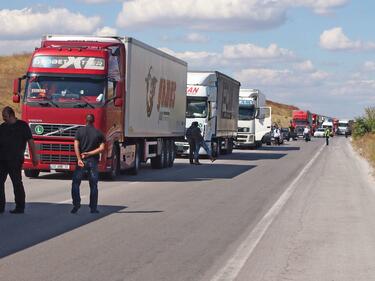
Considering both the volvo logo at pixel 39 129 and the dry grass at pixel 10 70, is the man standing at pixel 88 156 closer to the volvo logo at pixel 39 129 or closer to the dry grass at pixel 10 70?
the volvo logo at pixel 39 129

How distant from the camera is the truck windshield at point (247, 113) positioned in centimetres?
4961

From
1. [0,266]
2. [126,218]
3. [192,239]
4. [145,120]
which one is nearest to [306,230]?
[192,239]

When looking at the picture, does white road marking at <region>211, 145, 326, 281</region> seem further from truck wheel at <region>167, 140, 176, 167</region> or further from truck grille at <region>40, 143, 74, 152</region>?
truck wheel at <region>167, 140, 176, 167</region>

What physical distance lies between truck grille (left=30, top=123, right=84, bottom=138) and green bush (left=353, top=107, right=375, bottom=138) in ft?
167

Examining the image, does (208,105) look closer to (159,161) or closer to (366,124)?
(159,161)

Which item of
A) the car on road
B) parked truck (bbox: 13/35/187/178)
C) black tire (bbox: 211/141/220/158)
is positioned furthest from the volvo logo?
the car on road

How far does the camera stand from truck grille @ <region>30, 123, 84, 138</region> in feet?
65.2

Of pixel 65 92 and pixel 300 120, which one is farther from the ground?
pixel 300 120

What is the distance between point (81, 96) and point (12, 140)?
22.0 ft

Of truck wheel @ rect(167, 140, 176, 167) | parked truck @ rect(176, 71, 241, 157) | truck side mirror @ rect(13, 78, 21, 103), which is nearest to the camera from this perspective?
truck side mirror @ rect(13, 78, 21, 103)

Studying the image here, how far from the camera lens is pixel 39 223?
12266 millimetres

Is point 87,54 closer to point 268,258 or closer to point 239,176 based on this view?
point 239,176

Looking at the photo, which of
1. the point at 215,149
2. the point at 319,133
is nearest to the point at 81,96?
the point at 215,149

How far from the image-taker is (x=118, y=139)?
21016mm
